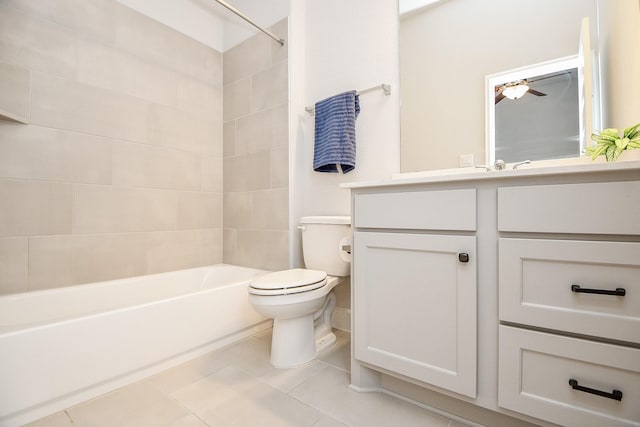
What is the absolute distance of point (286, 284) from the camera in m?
1.34

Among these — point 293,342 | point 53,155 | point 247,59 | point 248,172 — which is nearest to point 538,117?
point 293,342

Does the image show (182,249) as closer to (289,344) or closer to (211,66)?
(289,344)

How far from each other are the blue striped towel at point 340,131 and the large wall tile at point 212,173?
3.15 ft

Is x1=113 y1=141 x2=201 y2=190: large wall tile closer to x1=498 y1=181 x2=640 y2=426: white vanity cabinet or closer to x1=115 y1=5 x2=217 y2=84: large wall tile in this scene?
x1=115 y1=5 x2=217 y2=84: large wall tile

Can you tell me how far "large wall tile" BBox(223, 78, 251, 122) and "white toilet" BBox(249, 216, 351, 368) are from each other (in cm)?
106

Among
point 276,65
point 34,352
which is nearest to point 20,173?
point 34,352

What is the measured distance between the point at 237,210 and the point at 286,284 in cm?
110

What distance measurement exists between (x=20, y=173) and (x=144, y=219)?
618 mm

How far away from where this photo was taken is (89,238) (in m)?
1.67

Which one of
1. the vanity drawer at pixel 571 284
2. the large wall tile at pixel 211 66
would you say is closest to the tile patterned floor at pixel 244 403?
the vanity drawer at pixel 571 284

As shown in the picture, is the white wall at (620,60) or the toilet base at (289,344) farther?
the toilet base at (289,344)

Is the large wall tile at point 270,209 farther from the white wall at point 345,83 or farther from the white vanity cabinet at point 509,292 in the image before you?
the white vanity cabinet at point 509,292

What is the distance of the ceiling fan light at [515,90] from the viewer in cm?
131

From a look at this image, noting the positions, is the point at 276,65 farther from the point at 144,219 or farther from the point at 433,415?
the point at 433,415
